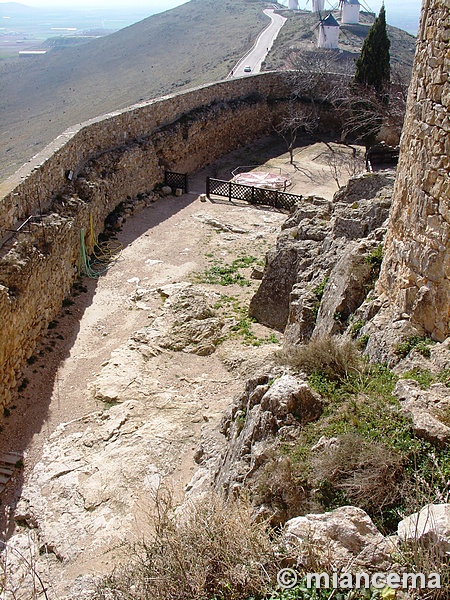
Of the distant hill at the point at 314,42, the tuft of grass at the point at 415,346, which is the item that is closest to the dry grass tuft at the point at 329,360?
the tuft of grass at the point at 415,346

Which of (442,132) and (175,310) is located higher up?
(442,132)

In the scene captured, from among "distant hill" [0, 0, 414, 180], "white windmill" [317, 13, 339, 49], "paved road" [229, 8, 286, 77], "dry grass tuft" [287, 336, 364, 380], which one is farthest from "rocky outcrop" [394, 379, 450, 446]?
"white windmill" [317, 13, 339, 49]

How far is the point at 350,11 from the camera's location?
65.9m

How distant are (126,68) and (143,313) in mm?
64641

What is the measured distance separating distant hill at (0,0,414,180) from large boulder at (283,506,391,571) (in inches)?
1303

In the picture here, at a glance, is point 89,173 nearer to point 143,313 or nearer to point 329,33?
point 143,313

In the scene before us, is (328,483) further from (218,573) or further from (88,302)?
(88,302)

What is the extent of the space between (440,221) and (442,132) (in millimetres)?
817

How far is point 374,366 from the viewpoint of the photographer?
5957 millimetres

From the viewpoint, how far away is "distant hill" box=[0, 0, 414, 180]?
5022 cm

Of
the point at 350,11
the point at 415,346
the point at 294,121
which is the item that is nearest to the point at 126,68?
the point at 350,11

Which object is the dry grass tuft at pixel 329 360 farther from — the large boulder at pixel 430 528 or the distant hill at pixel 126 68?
the distant hill at pixel 126 68

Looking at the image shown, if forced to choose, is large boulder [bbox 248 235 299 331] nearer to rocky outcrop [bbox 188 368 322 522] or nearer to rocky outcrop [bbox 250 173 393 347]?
rocky outcrop [bbox 250 173 393 347]

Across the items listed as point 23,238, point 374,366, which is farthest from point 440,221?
point 23,238
